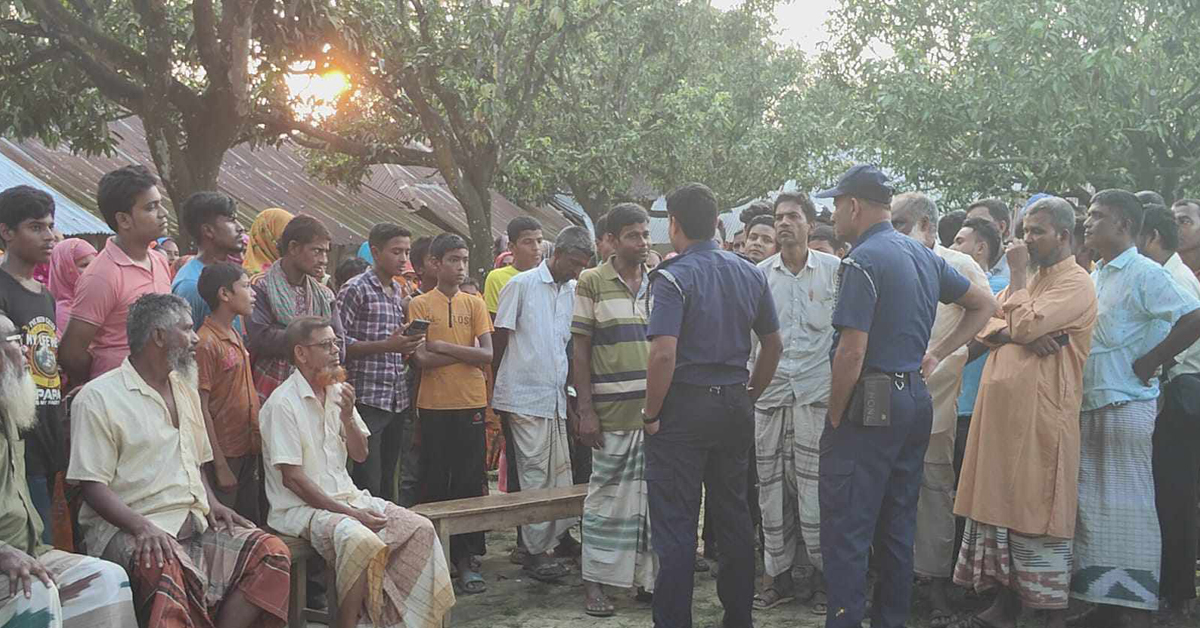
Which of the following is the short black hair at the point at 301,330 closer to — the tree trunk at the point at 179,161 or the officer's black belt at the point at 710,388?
the officer's black belt at the point at 710,388

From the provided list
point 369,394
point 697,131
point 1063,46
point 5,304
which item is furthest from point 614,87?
point 5,304

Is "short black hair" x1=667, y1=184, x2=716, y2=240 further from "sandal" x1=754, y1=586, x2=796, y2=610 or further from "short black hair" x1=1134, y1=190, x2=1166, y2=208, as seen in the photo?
"short black hair" x1=1134, y1=190, x2=1166, y2=208

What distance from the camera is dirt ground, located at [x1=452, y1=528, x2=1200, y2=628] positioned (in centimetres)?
581

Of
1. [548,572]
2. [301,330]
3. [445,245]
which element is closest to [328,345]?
[301,330]

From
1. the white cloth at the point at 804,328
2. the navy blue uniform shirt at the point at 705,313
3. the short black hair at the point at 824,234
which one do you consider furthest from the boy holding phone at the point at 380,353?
the short black hair at the point at 824,234

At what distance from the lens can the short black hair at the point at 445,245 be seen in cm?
664

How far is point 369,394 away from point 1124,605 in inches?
157

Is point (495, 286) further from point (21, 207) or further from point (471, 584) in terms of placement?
point (21, 207)

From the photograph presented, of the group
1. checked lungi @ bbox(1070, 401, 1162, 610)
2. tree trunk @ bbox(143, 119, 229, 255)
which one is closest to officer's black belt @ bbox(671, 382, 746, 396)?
checked lungi @ bbox(1070, 401, 1162, 610)

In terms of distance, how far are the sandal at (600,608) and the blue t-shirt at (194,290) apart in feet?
7.66

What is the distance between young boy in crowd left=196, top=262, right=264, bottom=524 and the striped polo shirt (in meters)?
1.68

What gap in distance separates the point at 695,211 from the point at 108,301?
2615 mm

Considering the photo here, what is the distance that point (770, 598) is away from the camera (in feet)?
20.2

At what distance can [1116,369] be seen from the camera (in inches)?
214
